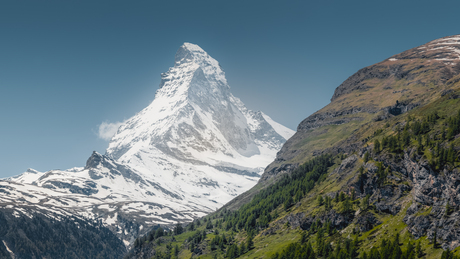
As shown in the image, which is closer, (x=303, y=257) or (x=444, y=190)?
(x=444, y=190)

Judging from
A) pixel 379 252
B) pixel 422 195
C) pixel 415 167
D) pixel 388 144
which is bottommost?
pixel 379 252

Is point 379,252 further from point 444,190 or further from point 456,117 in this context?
point 456,117

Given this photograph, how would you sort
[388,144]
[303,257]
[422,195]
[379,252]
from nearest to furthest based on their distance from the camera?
[379,252] → [422,195] → [303,257] → [388,144]

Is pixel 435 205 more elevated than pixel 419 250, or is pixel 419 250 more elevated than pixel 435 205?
pixel 435 205

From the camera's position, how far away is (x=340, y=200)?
641 feet

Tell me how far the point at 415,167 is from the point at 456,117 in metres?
31.0

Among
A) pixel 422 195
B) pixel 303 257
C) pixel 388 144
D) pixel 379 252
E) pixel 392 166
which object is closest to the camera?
pixel 379 252

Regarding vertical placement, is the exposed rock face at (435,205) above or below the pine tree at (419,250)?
above

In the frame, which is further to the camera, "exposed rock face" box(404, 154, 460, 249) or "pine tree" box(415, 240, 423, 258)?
"exposed rock face" box(404, 154, 460, 249)

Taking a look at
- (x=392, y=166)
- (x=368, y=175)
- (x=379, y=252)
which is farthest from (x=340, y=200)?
(x=379, y=252)

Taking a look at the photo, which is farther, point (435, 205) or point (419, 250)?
point (435, 205)

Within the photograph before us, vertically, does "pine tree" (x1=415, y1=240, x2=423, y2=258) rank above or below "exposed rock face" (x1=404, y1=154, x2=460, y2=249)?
below

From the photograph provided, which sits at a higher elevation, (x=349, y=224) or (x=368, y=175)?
(x=368, y=175)

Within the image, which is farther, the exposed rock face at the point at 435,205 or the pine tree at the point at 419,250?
the exposed rock face at the point at 435,205
